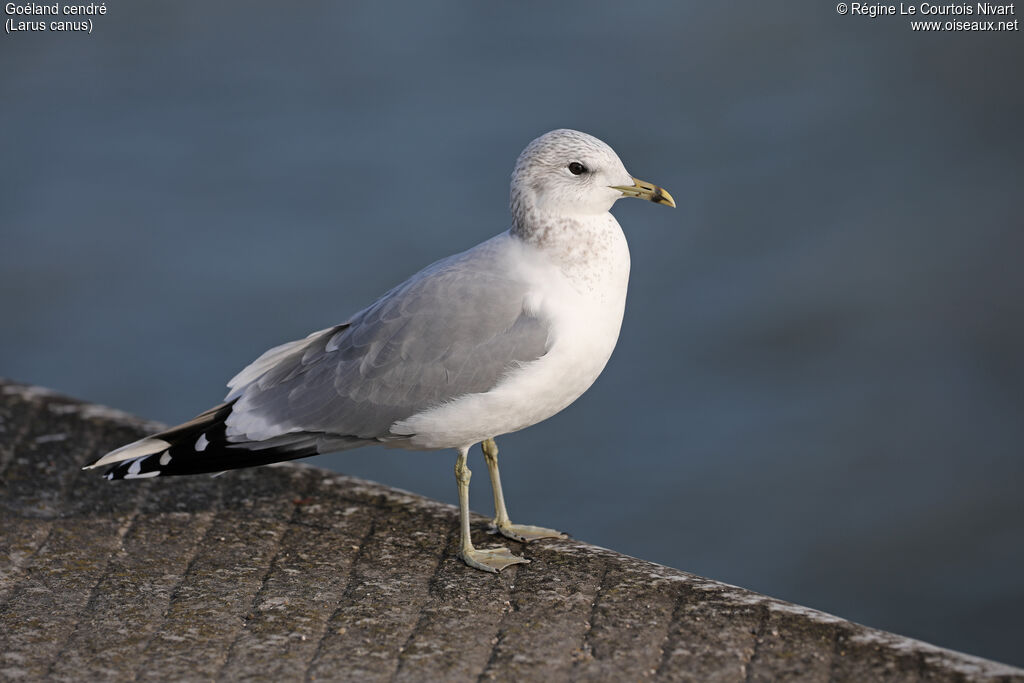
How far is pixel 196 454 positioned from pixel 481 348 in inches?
40.0

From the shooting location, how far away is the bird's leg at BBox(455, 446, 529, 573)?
154 inches

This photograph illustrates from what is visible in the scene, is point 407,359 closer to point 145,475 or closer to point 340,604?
point 340,604

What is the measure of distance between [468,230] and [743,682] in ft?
20.0

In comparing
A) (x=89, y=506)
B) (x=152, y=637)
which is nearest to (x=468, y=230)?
(x=89, y=506)

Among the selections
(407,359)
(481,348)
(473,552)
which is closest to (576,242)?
(481,348)

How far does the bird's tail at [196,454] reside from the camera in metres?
3.90

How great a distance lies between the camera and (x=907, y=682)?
10.5 feet

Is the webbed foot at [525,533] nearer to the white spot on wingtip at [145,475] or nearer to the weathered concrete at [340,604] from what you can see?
the weathered concrete at [340,604]

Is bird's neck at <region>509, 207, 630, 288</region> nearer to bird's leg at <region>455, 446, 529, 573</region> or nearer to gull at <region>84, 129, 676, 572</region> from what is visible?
gull at <region>84, 129, 676, 572</region>

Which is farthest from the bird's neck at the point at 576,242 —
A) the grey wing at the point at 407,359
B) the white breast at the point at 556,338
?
the grey wing at the point at 407,359

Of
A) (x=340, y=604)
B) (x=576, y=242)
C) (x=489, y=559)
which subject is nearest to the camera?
(x=340, y=604)

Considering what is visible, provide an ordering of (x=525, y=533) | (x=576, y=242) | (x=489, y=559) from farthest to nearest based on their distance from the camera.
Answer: (x=525, y=533) < (x=489, y=559) < (x=576, y=242)

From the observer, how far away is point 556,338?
3.72m

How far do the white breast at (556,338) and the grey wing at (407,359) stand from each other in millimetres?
40
